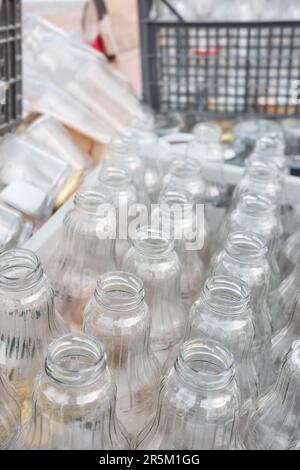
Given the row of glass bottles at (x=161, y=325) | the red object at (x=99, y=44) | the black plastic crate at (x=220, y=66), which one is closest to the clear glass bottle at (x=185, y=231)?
the row of glass bottles at (x=161, y=325)

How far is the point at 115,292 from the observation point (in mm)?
432

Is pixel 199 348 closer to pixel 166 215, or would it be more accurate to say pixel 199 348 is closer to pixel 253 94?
pixel 166 215

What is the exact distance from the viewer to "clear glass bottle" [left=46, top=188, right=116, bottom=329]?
56 cm

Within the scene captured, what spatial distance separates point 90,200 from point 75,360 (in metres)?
0.24

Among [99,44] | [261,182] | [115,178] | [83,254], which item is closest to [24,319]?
[83,254]

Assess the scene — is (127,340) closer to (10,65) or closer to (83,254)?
(83,254)

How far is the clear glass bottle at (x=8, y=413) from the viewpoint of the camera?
40 cm

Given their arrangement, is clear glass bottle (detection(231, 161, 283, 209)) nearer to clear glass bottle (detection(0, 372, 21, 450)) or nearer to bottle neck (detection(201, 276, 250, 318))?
bottle neck (detection(201, 276, 250, 318))

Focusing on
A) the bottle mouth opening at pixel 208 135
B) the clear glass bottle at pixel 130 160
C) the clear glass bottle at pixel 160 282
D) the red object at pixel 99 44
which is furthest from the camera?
the red object at pixel 99 44

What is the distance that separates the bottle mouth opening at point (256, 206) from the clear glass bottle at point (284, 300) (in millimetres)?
69

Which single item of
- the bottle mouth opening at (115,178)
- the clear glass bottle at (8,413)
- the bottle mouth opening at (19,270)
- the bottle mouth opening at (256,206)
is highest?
the bottle mouth opening at (19,270)

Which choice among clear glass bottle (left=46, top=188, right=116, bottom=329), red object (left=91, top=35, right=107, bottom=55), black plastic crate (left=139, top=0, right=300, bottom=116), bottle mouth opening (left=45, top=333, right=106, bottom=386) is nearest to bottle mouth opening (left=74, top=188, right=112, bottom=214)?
clear glass bottle (left=46, top=188, right=116, bottom=329)

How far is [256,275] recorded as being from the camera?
1.65 ft

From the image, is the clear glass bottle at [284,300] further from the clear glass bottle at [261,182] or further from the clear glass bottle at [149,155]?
the clear glass bottle at [149,155]
